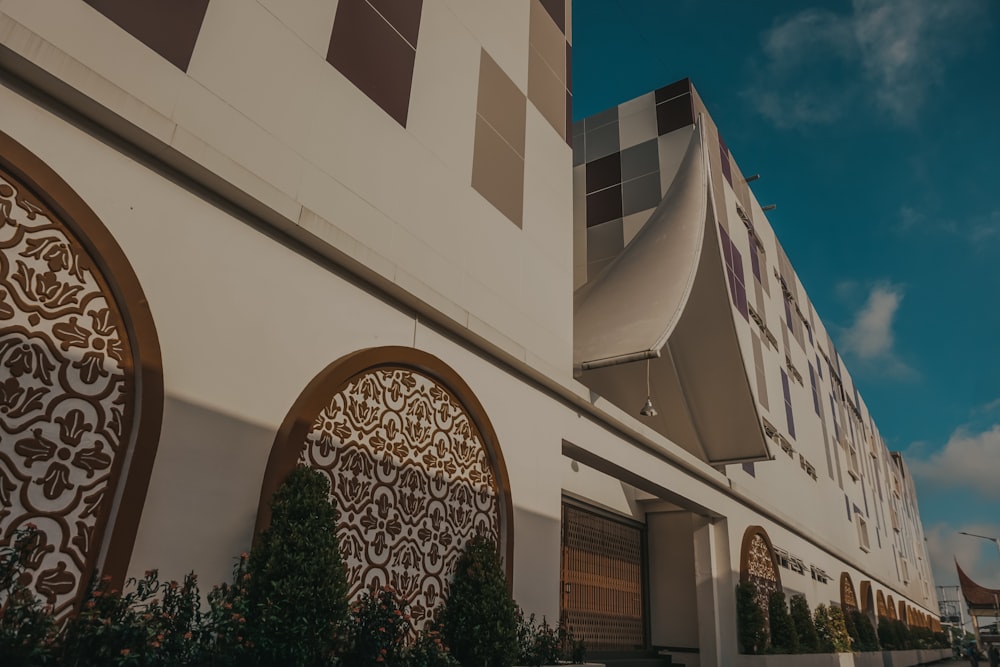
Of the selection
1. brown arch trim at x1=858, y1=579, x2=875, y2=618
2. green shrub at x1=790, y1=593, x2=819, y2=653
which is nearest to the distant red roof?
brown arch trim at x1=858, y1=579, x2=875, y2=618

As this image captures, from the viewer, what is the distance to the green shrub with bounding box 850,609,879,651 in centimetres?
1773

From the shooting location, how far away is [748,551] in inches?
493

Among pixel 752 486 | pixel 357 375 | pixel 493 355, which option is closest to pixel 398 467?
pixel 357 375

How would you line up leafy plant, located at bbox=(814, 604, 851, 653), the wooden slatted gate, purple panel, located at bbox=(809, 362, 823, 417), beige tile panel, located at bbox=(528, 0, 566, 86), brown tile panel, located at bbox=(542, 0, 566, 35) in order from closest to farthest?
beige tile panel, located at bbox=(528, 0, 566, 86) < brown tile panel, located at bbox=(542, 0, 566, 35) < the wooden slatted gate < leafy plant, located at bbox=(814, 604, 851, 653) < purple panel, located at bbox=(809, 362, 823, 417)

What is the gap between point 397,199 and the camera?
5910 millimetres

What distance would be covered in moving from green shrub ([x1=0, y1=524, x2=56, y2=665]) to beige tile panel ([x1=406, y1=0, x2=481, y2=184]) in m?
4.61

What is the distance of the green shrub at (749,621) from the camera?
11.5 m

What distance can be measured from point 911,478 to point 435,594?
5598 centimetres

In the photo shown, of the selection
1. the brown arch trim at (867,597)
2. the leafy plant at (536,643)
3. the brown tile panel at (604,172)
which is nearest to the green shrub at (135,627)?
the leafy plant at (536,643)

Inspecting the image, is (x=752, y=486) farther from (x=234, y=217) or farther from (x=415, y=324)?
(x=234, y=217)

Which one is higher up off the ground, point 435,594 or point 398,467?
point 398,467

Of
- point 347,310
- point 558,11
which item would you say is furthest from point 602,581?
point 558,11

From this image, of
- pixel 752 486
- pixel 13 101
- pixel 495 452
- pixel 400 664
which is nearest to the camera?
pixel 13 101

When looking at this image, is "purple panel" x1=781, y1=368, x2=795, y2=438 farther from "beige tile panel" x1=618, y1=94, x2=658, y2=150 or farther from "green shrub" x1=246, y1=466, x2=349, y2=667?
"green shrub" x1=246, y1=466, x2=349, y2=667
